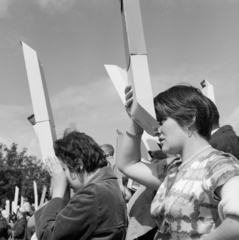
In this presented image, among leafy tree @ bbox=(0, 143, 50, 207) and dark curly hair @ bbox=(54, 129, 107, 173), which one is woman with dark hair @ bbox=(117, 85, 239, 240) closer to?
dark curly hair @ bbox=(54, 129, 107, 173)

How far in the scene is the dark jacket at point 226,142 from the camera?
2186 mm

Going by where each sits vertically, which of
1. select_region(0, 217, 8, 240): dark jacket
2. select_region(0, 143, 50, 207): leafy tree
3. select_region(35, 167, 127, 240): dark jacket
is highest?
select_region(35, 167, 127, 240): dark jacket

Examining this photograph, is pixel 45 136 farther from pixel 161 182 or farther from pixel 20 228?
pixel 20 228

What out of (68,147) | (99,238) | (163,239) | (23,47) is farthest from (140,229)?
(23,47)

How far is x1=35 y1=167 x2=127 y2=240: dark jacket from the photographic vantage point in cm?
195

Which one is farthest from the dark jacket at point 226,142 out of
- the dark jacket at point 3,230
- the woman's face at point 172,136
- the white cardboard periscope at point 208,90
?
the dark jacket at point 3,230

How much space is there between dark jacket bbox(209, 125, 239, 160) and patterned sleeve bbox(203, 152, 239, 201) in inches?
Result: 30.9

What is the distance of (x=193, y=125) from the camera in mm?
1622

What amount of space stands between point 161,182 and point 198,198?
579mm

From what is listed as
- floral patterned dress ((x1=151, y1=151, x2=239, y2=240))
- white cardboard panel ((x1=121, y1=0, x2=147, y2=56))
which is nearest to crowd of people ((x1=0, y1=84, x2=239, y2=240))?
floral patterned dress ((x1=151, y1=151, x2=239, y2=240))

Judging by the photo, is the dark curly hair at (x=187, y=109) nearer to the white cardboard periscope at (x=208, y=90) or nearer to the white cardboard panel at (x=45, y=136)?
the white cardboard panel at (x=45, y=136)

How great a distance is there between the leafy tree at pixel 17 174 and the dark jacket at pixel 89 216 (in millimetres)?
49564

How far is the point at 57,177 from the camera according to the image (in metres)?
2.29

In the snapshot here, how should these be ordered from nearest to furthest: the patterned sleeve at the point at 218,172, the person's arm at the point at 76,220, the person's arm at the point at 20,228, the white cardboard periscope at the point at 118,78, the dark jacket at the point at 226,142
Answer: the patterned sleeve at the point at 218,172 < the person's arm at the point at 76,220 < the dark jacket at the point at 226,142 < the white cardboard periscope at the point at 118,78 < the person's arm at the point at 20,228
